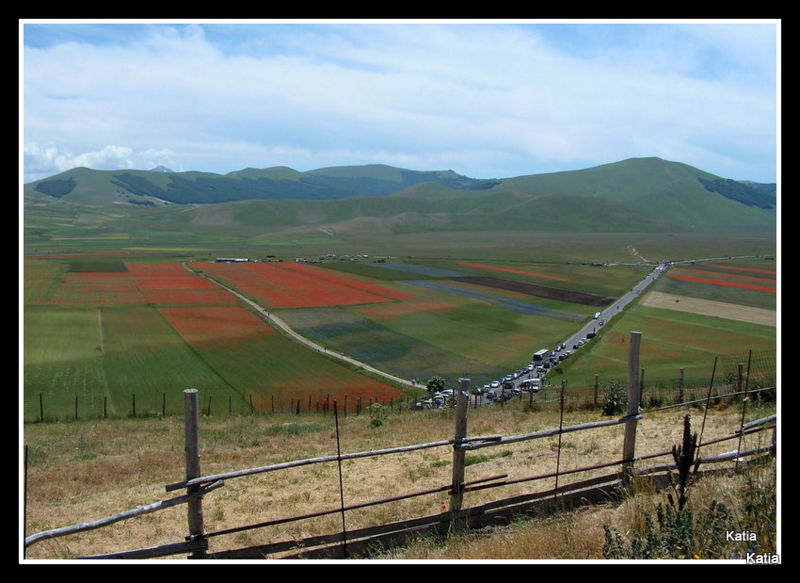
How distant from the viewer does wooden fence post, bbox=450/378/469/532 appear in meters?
7.21

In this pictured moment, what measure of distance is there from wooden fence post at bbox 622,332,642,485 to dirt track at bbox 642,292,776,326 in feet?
161

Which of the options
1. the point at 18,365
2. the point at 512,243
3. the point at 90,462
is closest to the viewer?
the point at 18,365

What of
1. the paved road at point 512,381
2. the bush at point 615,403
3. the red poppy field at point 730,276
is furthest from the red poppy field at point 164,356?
the red poppy field at point 730,276

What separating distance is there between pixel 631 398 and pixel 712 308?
184 feet

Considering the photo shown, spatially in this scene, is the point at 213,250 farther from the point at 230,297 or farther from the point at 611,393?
the point at 611,393

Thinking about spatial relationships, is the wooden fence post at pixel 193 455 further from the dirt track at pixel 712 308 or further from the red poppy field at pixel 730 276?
the red poppy field at pixel 730 276

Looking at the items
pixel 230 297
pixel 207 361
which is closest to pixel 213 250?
pixel 230 297

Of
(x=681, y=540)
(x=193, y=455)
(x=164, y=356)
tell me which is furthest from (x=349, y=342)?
(x=681, y=540)

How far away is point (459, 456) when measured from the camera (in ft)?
25.1

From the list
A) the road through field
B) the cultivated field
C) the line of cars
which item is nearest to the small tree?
→ the line of cars

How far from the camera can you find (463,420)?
7.43 metres

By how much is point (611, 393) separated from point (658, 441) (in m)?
4.62

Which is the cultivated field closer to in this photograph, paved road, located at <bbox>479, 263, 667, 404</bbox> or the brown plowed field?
the brown plowed field

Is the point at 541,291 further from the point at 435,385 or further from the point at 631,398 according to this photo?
the point at 631,398
